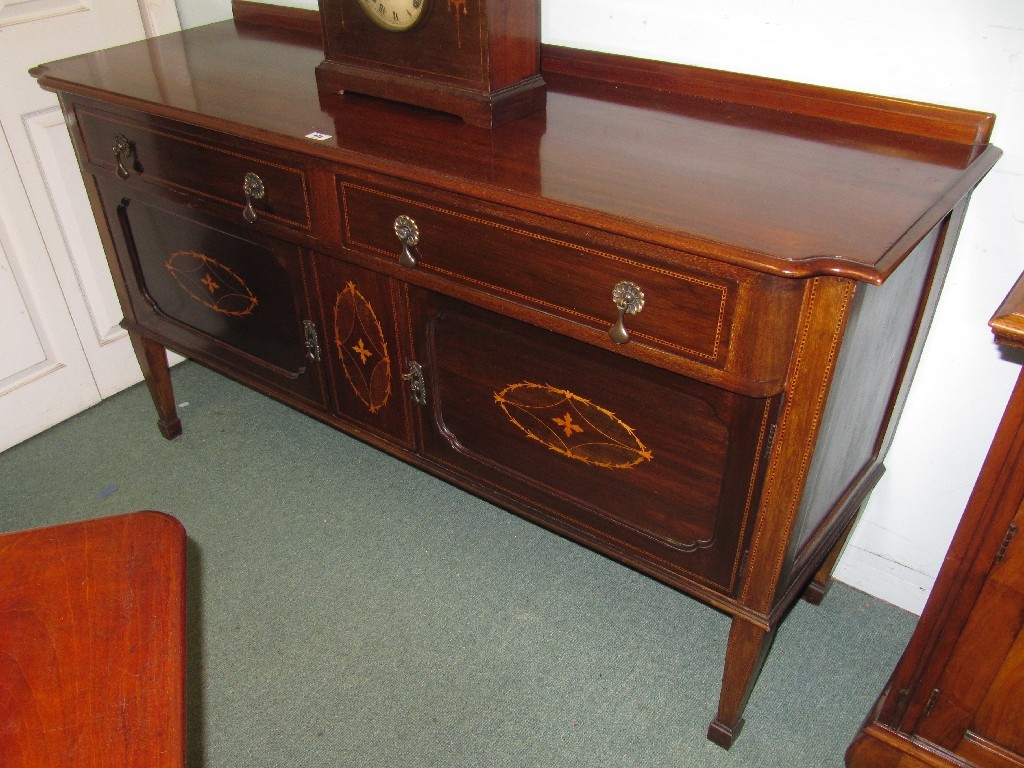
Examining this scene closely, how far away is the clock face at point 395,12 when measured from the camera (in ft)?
4.94

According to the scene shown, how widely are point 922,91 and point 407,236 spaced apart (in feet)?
2.97

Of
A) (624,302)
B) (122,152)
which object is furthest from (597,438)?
(122,152)

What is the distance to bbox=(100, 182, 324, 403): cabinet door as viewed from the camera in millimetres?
1768

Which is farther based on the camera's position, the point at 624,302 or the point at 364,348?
the point at 364,348

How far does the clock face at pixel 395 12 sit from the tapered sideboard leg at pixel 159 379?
113cm

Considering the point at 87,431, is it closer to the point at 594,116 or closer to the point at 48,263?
the point at 48,263

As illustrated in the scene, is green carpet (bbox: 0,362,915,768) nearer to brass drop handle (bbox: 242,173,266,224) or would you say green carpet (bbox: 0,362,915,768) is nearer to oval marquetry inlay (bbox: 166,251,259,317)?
oval marquetry inlay (bbox: 166,251,259,317)

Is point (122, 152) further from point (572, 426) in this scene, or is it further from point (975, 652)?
point (975, 652)

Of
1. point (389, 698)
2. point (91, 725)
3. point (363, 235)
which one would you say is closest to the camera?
point (91, 725)

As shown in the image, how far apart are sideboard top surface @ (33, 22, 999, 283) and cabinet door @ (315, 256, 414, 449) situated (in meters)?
0.27

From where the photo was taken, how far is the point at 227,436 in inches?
95.7

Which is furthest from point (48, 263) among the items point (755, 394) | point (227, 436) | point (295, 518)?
point (755, 394)

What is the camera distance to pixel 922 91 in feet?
4.58

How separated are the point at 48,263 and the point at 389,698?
5.22 feet
